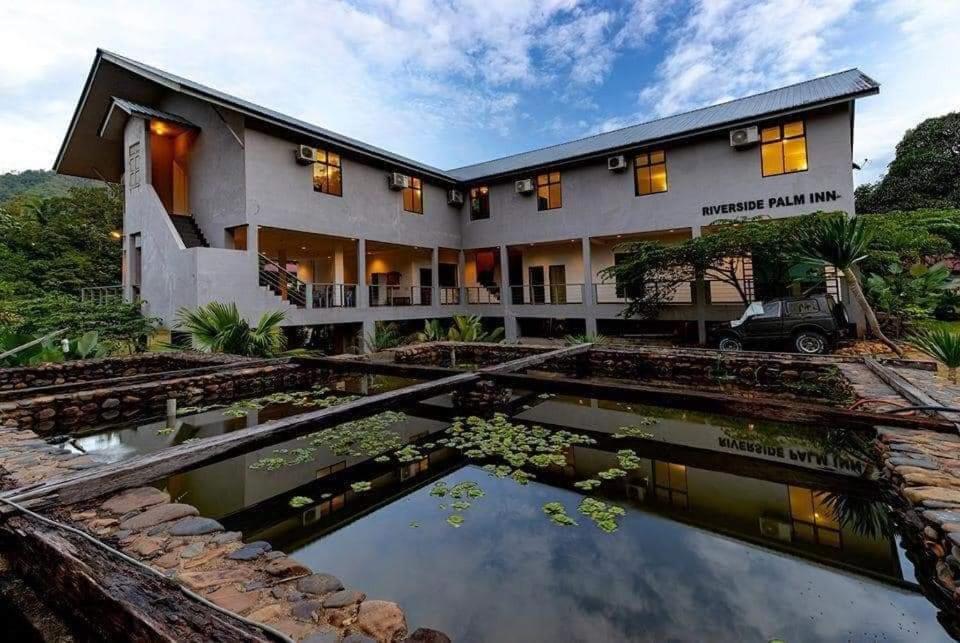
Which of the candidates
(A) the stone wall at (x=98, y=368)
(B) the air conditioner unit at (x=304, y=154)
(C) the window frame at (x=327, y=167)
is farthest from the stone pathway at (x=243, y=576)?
(C) the window frame at (x=327, y=167)

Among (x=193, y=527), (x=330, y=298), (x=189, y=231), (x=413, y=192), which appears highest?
(x=413, y=192)

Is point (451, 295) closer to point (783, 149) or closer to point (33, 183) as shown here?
point (783, 149)

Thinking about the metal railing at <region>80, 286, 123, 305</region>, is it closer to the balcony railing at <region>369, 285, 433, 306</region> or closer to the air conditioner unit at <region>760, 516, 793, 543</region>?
the balcony railing at <region>369, 285, 433, 306</region>

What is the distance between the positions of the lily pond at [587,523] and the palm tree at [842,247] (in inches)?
237

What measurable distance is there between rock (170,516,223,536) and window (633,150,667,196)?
619 inches

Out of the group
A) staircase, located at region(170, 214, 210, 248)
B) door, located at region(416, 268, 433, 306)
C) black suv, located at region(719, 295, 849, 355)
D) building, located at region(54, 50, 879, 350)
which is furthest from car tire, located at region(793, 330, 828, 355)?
staircase, located at region(170, 214, 210, 248)

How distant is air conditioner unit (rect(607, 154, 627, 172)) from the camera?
14875mm

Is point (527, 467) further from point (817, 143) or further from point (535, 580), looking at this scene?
point (817, 143)

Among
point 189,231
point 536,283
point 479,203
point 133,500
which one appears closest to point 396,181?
point 479,203

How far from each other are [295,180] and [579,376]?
10.4 m

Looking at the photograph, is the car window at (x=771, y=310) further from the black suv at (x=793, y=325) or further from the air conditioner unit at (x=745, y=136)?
the air conditioner unit at (x=745, y=136)

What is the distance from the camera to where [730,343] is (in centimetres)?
1119

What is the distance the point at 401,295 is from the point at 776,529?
18.3 m

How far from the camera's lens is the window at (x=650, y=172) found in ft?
48.5
